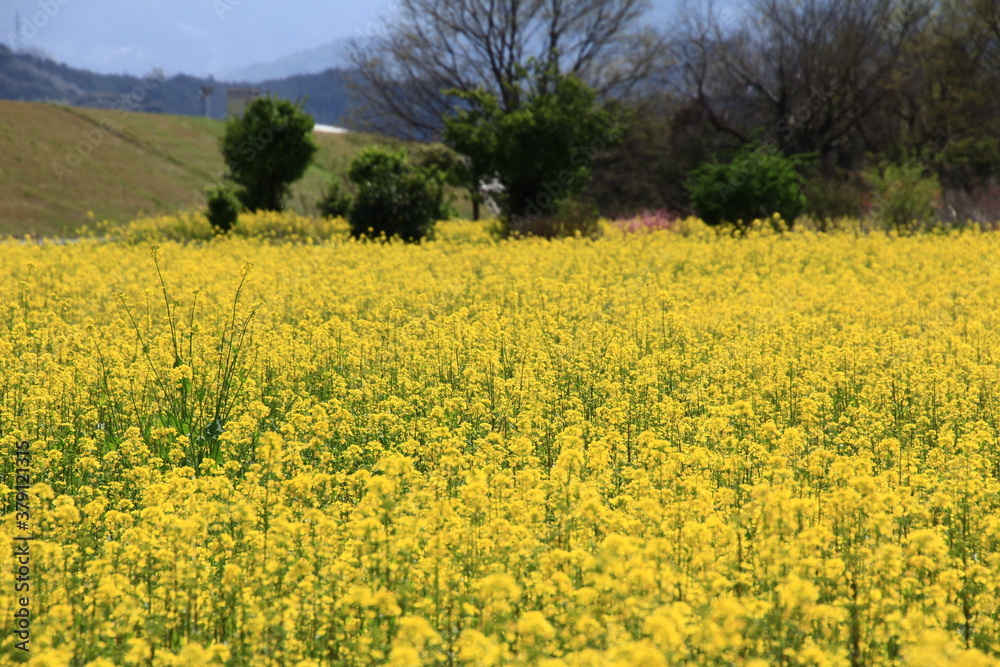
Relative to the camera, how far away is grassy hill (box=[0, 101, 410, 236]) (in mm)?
32781

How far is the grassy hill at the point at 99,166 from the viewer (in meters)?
32.8

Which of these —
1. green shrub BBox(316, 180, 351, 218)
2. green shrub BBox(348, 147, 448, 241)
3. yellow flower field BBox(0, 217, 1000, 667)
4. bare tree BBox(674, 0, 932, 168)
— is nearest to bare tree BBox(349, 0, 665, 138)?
bare tree BBox(674, 0, 932, 168)

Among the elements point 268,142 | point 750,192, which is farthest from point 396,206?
point 750,192

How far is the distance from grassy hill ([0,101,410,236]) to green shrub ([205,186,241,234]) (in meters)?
8.44

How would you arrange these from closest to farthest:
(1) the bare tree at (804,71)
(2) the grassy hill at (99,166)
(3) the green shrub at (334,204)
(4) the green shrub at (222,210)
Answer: (4) the green shrub at (222,210) < (3) the green shrub at (334,204) < (2) the grassy hill at (99,166) < (1) the bare tree at (804,71)

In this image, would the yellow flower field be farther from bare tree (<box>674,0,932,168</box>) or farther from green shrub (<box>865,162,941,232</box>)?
bare tree (<box>674,0,932,168</box>)

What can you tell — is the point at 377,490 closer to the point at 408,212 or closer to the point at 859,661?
the point at 859,661

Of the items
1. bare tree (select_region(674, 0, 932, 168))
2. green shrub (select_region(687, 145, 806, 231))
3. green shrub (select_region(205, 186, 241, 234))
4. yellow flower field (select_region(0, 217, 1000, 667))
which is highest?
bare tree (select_region(674, 0, 932, 168))

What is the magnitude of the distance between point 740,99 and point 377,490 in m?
38.2

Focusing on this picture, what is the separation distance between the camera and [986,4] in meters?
26.6

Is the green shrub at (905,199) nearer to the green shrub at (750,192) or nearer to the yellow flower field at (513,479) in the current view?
the green shrub at (750,192)

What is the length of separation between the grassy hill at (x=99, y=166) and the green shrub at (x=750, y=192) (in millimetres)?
15090

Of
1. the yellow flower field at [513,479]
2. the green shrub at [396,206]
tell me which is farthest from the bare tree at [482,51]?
the yellow flower field at [513,479]

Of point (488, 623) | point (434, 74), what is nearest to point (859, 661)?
point (488, 623)
